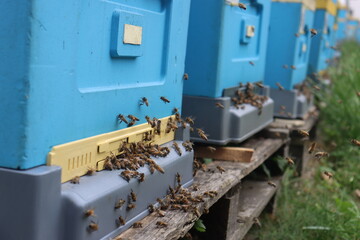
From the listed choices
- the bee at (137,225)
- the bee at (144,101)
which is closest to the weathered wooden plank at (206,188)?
the bee at (137,225)

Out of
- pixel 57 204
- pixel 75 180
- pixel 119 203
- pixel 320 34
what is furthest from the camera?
pixel 320 34

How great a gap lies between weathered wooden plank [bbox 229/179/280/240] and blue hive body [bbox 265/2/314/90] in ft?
3.13

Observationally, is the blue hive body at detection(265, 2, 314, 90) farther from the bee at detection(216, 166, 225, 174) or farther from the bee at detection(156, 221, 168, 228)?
the bee at detection(156, 221, 168, 228)

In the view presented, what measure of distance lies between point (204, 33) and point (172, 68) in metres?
0.57

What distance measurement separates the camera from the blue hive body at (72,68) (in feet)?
4.10

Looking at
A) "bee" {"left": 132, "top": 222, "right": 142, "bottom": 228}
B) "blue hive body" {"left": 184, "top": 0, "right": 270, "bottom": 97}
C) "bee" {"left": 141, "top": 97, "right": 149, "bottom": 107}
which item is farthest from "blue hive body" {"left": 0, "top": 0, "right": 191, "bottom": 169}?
"blue hive body" {"left": 184, "top": 0, "right": 270, "bottom": 97}

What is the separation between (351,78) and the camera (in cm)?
479

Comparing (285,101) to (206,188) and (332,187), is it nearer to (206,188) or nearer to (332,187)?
(332,187)

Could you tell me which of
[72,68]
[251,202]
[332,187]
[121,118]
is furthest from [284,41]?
[72,68]

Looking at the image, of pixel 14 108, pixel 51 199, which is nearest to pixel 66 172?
pixel 51 199

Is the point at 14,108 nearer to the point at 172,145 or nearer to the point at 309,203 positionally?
the point at 172,145

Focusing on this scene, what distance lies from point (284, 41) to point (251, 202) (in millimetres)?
1589

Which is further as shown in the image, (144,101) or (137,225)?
(144,101)

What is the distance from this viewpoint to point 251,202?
2.98 meters
